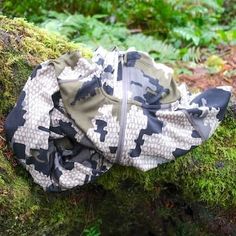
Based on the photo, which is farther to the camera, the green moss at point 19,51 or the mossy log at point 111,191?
the green moss at point 19,51

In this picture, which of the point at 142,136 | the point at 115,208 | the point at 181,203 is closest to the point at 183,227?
the point at 181,203

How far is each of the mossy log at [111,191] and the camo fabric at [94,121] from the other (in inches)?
7.1

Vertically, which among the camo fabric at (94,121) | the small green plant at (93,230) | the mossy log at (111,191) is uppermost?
the camo fabric at (94,121)

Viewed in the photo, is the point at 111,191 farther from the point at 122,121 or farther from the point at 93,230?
the point at 122,121

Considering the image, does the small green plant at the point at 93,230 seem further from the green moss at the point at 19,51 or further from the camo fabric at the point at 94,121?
the green moss at the point at 19,51

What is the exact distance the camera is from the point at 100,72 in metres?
2.50

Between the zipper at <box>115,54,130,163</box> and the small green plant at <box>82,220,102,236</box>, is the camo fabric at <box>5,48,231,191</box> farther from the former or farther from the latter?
the small green plant at <box>82,220,102,236</box>

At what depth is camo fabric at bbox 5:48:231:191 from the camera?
239 cm

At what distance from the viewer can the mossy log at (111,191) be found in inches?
97.4

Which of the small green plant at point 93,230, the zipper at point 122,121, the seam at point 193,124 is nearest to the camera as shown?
the zipper at point 122,121

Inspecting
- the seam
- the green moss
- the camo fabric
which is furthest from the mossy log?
the seam

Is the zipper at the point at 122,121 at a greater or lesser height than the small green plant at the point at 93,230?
greater

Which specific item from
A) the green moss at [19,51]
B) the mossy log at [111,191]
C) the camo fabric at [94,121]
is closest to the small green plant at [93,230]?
the mossy log at [111,191]

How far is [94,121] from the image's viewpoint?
2.40 m
